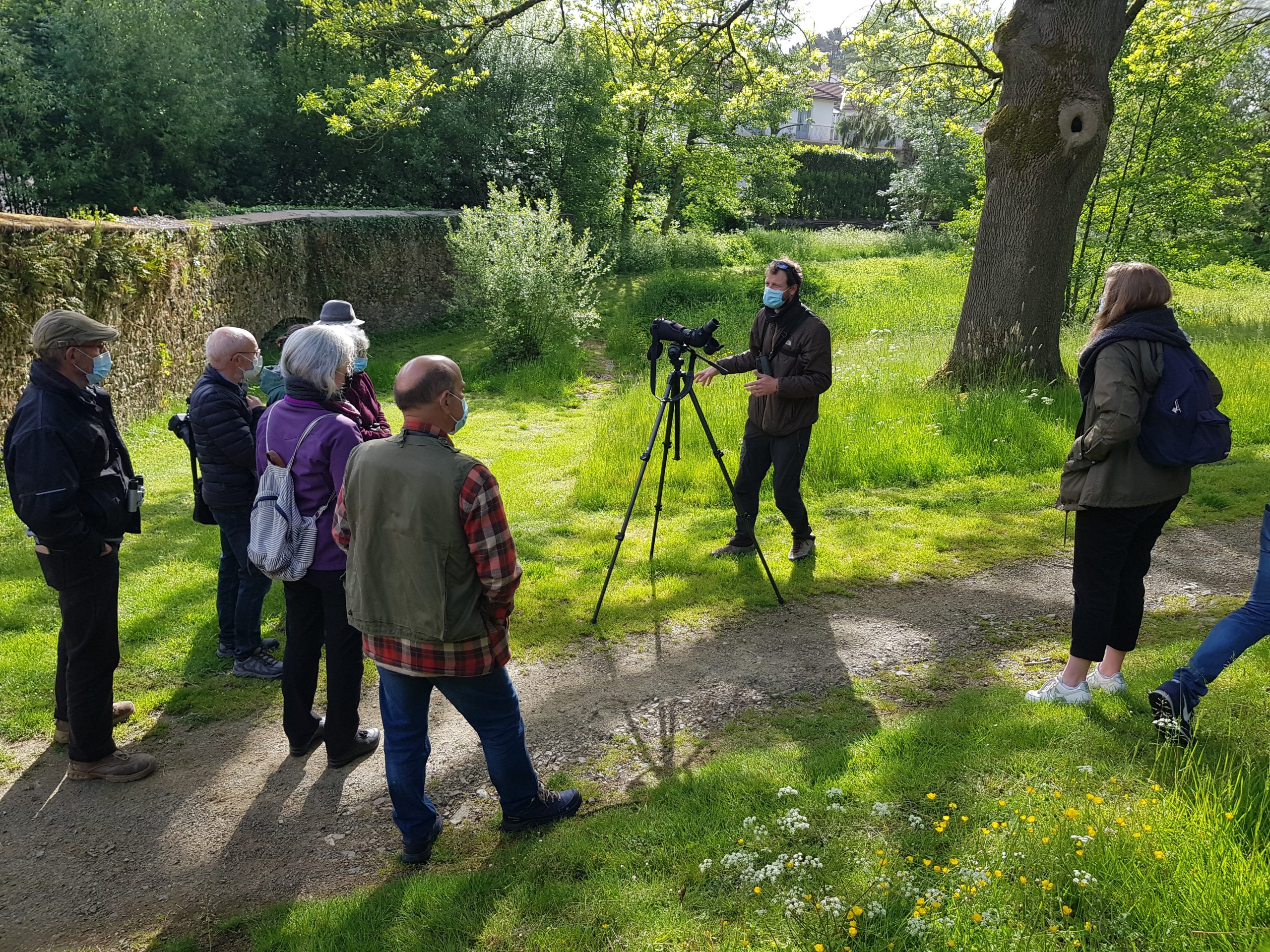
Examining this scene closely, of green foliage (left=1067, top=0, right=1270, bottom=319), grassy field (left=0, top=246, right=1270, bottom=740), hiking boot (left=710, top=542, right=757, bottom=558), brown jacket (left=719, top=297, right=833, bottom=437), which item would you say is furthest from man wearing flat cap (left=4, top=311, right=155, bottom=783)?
green foliage (left=1067, top=0, right=1270, bottom=319)

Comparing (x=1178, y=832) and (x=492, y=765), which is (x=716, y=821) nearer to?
(x=492, y=765)

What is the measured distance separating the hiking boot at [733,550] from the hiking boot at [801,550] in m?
0.31

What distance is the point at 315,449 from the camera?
11.8ft

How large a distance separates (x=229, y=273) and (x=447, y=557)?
11955 millimetres

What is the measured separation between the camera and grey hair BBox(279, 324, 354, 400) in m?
3.57

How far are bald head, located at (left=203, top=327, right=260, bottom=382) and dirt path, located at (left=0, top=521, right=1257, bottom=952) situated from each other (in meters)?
1.94

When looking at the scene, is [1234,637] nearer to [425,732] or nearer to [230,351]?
[425,732]

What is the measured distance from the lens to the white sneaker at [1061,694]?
12.4 feet

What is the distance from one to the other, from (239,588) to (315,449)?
6.26 feet

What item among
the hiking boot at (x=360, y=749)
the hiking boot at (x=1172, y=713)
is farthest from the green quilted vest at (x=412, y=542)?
the hiking boot at (x=1172, y=713)

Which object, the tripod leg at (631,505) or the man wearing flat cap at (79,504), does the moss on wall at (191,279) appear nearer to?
the man wearing flat cap at (79,504)

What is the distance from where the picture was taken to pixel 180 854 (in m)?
3.42

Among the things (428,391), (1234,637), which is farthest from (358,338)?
(1234,637)

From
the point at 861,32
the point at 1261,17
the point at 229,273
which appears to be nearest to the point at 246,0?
the point at 229,273
